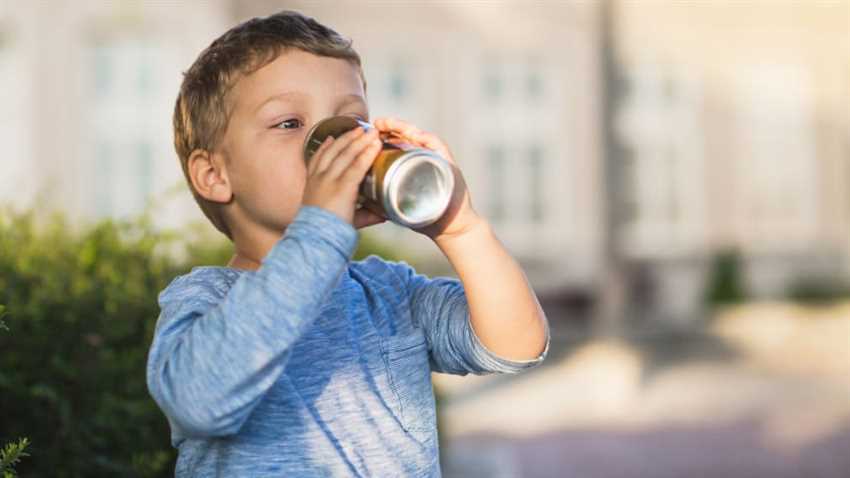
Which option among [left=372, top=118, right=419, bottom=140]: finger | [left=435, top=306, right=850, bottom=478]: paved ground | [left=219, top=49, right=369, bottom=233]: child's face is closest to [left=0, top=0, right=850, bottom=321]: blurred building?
[left=435, top=306, right=850, bottom=478]: paved ground

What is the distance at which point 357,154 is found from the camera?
166 cm

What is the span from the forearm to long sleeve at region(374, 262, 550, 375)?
0.03 m

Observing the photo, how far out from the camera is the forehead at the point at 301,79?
189 centimetres

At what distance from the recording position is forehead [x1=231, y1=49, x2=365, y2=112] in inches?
74.2

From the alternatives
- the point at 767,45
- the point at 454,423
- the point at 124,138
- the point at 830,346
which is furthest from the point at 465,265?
the point at 767,45

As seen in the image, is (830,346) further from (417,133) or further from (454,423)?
(417,133)

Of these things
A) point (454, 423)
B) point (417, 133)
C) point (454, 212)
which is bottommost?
point (454, 423)

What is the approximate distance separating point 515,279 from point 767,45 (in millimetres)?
18086

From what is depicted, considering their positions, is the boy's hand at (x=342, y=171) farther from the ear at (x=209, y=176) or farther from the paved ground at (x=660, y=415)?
the paved ground at (x=660, y=415)

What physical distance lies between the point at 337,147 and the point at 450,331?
1.64ft

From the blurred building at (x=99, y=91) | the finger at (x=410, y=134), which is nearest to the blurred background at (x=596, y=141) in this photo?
the blurred building at (x=99, y=91)

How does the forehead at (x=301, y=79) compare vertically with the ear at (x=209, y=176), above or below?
above

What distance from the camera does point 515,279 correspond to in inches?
76.4

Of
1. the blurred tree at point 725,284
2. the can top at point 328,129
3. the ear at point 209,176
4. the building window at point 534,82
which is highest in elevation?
the can top at point 328,129
